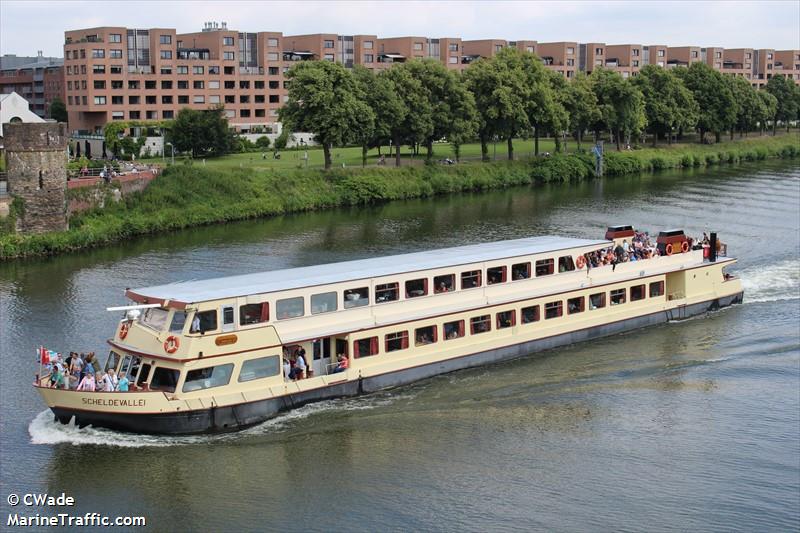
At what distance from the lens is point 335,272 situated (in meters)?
37.9

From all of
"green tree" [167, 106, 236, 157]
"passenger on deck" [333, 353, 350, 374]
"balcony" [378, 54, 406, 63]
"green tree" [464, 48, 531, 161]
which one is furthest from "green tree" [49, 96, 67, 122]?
"passenger on deck" [333, 353, 350, 374]

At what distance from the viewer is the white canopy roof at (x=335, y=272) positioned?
111 ft

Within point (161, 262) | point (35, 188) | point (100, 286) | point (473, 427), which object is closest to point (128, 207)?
point (35, 188)

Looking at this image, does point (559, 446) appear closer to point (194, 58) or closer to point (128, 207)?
point (128, 207)

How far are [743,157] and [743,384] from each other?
95.0 meters

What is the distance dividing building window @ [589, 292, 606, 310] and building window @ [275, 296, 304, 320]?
14.3 meters

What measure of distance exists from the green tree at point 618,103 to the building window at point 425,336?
83.4 metres

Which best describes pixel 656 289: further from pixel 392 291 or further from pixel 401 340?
pixel 401 340

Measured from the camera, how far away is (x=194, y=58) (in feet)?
402

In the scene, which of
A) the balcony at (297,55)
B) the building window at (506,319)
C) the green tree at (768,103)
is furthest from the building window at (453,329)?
the green tree at (768,103)

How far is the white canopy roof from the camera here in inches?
1335

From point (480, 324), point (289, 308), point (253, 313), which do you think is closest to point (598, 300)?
point (480, 324)

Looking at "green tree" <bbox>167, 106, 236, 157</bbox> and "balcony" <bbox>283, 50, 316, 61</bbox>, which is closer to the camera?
"green tree" <bbox>167, 106, 236, 157</bbox>

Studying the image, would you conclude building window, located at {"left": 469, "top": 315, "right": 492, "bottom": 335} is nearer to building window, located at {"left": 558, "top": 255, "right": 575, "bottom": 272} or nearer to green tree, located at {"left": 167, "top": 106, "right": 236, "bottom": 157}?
building window, located at {"left": 558, "top": 255, "right": 575, "bottom": 272}
